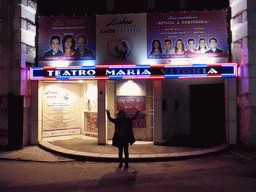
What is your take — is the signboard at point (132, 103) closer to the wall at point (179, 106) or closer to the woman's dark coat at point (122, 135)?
the wall at point (179, 106)

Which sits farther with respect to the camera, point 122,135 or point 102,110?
point 102,110

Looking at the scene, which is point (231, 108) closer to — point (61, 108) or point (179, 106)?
point (179, 106)

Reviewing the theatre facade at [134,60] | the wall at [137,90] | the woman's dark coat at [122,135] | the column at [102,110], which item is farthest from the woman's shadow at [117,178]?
the wall at [137,90]

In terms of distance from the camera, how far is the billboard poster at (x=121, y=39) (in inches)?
370

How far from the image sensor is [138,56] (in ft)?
30.8

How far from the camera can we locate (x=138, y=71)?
8.80 meters

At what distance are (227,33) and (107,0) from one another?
594cm

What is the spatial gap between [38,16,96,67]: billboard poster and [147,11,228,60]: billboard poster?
8.92 ft

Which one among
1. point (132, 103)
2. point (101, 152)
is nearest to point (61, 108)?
point (132, 103)

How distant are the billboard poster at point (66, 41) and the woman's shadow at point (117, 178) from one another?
529 centimetres

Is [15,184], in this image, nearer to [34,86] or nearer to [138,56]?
[34,86]

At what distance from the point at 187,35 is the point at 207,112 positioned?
452cm

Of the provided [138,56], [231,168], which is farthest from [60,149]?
[231,168]

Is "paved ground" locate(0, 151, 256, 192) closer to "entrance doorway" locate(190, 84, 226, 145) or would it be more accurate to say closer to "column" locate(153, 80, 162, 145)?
"column" locate(153, 80, 162, 145)
